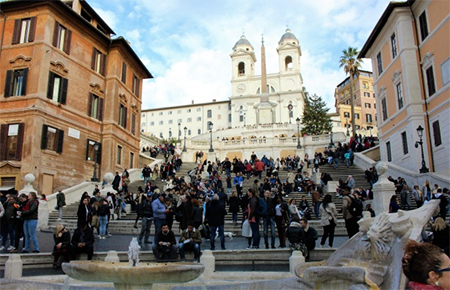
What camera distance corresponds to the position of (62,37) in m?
25.4

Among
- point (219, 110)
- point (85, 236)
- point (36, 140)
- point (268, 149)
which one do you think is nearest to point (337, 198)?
point (85, 236)

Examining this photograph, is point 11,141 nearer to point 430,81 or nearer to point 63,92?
point 63,92

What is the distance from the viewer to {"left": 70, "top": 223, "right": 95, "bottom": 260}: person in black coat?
912 cm

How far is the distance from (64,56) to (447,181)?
77.4 ft

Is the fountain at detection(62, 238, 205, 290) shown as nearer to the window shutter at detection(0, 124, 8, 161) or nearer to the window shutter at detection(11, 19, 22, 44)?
the window shutter at detection(0, 124, 8, 161)

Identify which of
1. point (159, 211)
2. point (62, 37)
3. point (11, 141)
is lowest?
point (159, 211)

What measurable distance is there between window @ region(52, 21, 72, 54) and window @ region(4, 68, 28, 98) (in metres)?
2.80

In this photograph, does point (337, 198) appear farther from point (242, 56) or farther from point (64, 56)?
point (242, 56)

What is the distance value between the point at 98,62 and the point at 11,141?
9.48 meters

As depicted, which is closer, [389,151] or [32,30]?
[32,30]

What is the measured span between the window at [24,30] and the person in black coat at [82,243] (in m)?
18.8

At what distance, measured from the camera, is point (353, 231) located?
33.8 feet

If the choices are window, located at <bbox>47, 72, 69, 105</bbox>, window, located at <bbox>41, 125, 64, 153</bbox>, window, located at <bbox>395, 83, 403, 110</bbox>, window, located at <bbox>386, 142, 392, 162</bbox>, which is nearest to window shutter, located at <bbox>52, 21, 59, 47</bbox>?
window, located at <bbox>47, 72, 69, 105</bbox>

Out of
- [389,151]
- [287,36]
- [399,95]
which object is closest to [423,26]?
[399,95]
